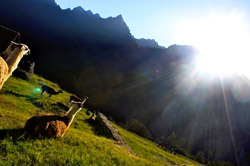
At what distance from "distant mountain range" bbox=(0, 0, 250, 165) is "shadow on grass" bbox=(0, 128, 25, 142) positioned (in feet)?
337

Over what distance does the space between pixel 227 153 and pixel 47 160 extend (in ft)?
502

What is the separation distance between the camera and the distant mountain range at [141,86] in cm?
13100

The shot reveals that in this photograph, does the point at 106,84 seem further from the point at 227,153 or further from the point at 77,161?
the point at 77,161

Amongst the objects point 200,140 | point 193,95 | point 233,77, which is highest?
point 233,77

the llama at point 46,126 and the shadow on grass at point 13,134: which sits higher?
the llama at point 46,126

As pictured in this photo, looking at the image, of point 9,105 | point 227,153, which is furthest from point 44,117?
point 227,153

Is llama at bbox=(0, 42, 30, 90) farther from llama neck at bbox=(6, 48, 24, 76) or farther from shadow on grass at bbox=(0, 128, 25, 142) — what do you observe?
shadow on grass at bbox=(0, 128, 25, 142)

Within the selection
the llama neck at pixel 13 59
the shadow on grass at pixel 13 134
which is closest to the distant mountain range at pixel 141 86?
the llama neck at pixel 13 59

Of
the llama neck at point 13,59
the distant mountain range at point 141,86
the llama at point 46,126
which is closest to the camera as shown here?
the llama at point 46,126

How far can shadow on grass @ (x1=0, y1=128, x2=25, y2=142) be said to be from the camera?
855 centimetres

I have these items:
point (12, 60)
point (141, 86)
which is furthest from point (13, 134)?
point (141, 86)

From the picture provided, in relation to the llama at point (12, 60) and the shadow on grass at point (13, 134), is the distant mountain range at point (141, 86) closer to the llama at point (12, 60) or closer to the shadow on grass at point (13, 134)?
the llama at point (12, 60)

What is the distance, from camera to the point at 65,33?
19125cm

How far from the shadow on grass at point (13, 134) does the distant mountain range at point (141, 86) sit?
337 ft
